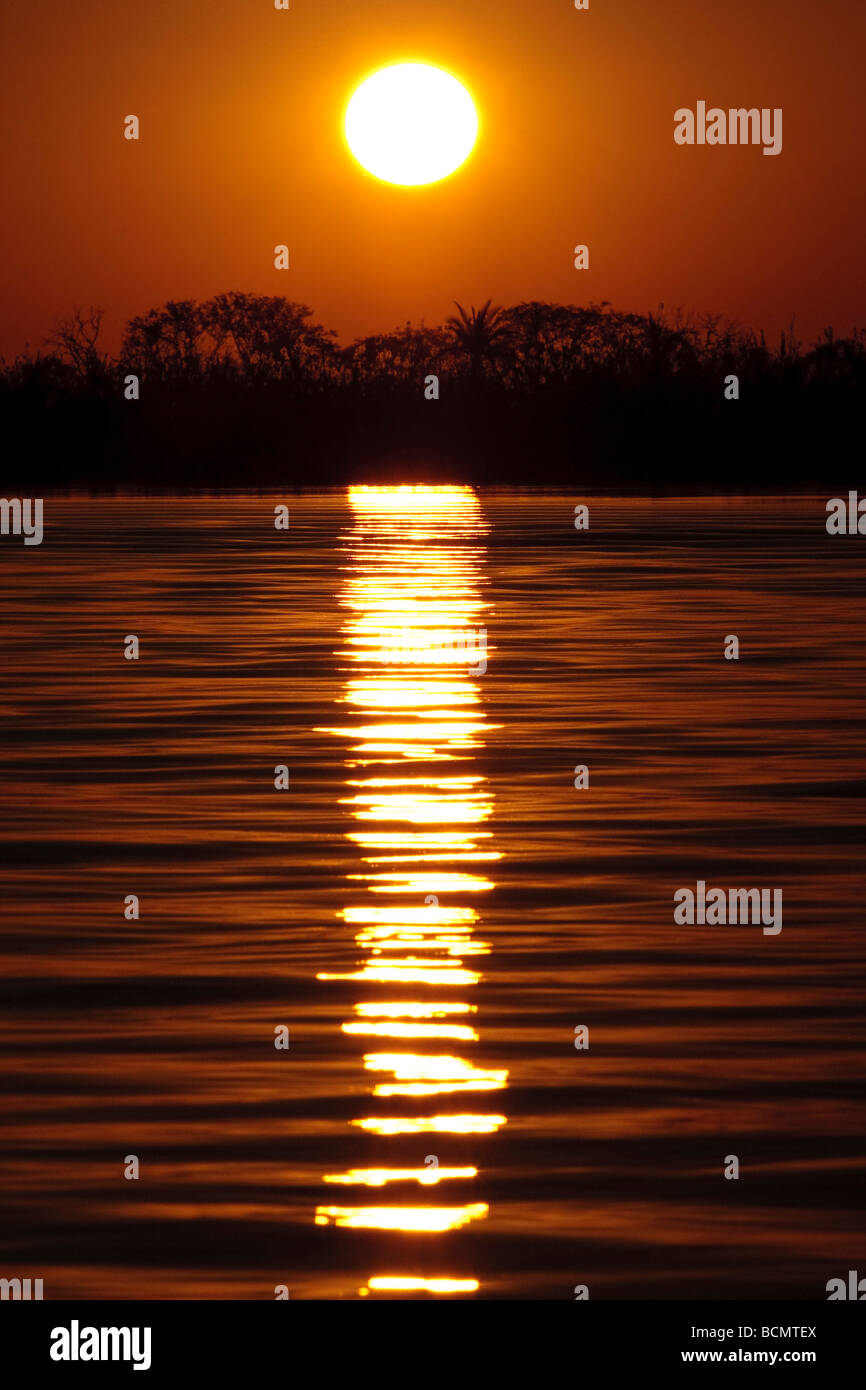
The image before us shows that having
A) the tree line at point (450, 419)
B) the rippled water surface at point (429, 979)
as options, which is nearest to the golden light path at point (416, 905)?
the rippled water surface at point (429, 979)

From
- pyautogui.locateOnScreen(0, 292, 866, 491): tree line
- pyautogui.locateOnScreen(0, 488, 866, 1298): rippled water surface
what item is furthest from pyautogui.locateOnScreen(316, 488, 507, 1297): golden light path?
pyautogui.locateOnScreen(0, 292, 866, 491): tree line

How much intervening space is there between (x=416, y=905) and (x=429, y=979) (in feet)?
4.38

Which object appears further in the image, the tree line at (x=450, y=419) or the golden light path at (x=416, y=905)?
the tree line at (x=450, y=419)

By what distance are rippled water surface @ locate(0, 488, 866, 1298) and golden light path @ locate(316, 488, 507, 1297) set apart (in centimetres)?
2

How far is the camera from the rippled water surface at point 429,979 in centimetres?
575

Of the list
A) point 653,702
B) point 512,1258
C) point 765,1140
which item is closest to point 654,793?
point 653,702

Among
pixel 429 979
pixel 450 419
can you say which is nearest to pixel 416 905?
pixel 429 979

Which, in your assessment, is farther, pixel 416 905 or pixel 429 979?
pixel 416 905

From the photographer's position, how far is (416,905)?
31.3ft

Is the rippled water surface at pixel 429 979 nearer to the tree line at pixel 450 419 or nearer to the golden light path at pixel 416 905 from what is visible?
the golden light path at pixel 416 905

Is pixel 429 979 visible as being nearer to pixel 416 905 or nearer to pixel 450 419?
pixel 416 905

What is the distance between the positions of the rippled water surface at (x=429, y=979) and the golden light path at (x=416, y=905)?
2 centimetres

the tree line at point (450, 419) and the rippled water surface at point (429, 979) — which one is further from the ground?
the tree line at point (450, 419)
